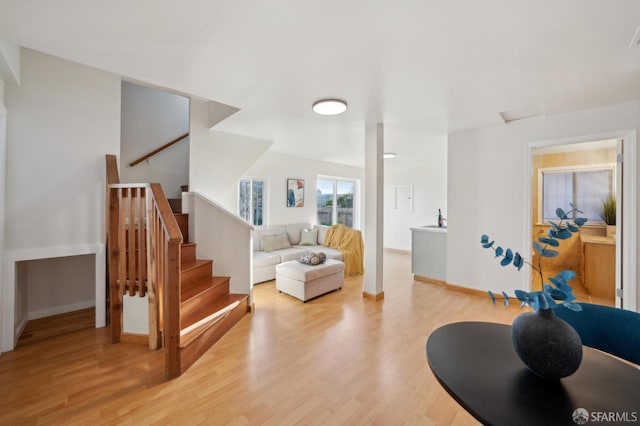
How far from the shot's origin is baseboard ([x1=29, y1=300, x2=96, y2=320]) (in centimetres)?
285

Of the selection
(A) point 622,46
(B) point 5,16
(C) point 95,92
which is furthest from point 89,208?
(A) point 622,46

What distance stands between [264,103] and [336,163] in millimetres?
4283

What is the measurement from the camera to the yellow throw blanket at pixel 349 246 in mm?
4789

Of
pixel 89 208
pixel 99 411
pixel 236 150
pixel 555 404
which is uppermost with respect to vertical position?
pixel 236 150

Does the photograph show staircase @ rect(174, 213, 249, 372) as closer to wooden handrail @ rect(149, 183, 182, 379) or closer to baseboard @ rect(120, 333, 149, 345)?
wooden handrail @ rect(149, 183, 182, 379)

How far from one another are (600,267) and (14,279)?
269 inches

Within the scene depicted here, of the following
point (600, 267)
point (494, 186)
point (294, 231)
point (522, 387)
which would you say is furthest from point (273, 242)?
point (600, 267)

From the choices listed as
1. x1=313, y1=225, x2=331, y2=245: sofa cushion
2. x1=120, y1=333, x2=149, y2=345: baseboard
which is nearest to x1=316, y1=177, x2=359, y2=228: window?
x1=313, y1=225, x2=331, y2=245: sofa cushion

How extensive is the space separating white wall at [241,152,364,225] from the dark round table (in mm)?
4138

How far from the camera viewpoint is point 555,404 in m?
0.79

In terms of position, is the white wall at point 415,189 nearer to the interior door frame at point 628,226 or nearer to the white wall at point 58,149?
the interior door frame at point 628,226

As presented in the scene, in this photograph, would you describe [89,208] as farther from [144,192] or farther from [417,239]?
[417,239]

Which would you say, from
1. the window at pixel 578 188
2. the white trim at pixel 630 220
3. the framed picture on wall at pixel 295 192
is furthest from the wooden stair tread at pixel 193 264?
the window at pixel 578 188

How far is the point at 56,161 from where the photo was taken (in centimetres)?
265
